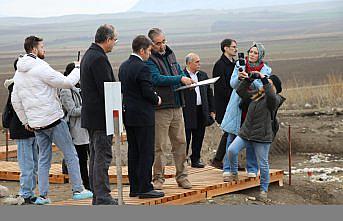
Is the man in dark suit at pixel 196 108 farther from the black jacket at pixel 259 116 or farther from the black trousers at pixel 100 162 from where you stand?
the black trousers at pixel 100 162

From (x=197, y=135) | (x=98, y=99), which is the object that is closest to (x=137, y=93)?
(x=98, y=99)

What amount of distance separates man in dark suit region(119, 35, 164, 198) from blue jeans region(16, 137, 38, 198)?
1.55m

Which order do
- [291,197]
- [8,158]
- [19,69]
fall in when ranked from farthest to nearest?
[8,158]
[291,197]
[19,69]

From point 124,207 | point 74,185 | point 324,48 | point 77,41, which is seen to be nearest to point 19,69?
point 74,185

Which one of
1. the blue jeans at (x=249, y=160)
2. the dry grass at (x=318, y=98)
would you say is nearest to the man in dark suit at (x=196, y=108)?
the blue jeans at (x=249, y=160)

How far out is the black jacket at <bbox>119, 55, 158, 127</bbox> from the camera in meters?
9.14

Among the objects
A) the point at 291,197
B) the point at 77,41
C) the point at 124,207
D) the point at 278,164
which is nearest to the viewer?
the point at 124,207

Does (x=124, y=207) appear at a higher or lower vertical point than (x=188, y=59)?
lower

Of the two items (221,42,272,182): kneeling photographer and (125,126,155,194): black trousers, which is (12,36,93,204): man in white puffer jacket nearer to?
(125,126,155,194): black trousers

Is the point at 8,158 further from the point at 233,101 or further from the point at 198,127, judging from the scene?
the point at 233,101

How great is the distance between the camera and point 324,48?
81500 mm

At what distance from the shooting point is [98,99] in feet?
29.3

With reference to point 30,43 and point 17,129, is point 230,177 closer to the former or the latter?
point 17,129

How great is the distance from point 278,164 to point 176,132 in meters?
6.96
